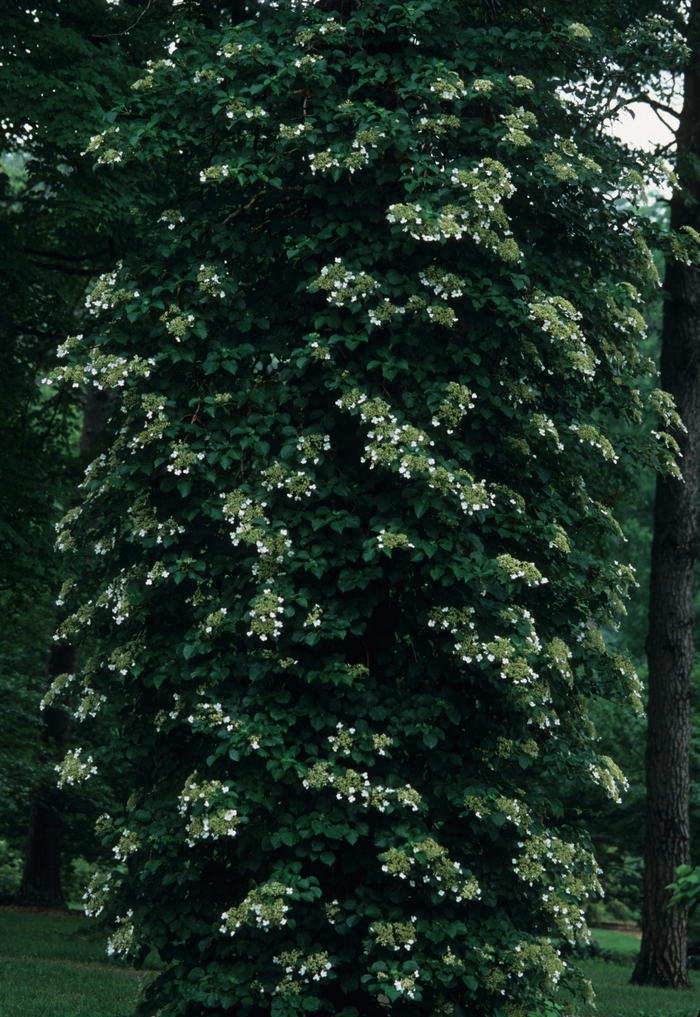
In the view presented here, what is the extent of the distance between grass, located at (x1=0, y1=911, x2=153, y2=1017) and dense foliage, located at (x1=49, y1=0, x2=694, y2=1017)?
149 cm

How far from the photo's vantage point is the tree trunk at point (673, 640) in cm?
1359

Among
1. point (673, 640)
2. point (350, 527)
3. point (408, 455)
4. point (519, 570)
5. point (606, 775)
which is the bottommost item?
point (606, 775)

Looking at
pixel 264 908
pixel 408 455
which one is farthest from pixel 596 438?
pixel 264 908

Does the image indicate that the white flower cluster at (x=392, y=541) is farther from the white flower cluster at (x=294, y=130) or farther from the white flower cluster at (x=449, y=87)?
the white flower cluster at (x=449, y=87)

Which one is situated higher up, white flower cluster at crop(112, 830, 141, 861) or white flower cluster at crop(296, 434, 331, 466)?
white flower cluster at crop(296, 434, 331, 466)

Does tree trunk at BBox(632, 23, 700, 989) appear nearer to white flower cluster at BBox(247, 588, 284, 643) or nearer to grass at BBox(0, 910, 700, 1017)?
grass at BBox(0, 910, 700, 1017)

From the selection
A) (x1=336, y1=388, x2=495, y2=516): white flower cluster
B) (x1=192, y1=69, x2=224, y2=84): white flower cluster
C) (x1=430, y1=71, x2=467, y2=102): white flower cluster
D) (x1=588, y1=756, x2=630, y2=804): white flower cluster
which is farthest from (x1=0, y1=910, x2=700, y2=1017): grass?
(x1=430, y1=71, x2=467, y2=102): white flower cluster

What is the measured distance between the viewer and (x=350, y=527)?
7.59 metres

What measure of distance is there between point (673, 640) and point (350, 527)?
7.34 metres

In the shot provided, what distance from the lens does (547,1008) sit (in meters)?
8.02

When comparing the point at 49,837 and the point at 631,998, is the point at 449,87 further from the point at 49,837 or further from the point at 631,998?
the point at 49,837

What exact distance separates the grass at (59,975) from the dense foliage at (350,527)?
4.88 feet

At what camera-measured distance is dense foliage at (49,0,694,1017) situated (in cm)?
716

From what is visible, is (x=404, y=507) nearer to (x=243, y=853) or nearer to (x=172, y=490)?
(x=172, y=490)
